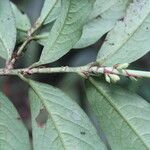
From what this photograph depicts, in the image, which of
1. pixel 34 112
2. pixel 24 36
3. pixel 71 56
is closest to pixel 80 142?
pixel 34 112

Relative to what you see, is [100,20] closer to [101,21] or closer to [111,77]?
[101,21]

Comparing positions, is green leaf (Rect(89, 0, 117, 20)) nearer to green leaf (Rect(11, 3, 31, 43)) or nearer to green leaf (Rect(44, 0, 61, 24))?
green leaf (Rect(44, 0, 61, 24))

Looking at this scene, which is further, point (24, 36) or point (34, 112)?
point (24, 36)

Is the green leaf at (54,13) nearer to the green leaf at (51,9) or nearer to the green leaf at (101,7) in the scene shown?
the green leaf at (51,9)

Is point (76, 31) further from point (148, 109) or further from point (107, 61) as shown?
point (148, 109)

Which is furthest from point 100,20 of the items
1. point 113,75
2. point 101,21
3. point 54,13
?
point 113,75

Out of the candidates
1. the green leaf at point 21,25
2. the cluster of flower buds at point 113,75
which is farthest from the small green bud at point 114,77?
the green leaf at point 21,25
